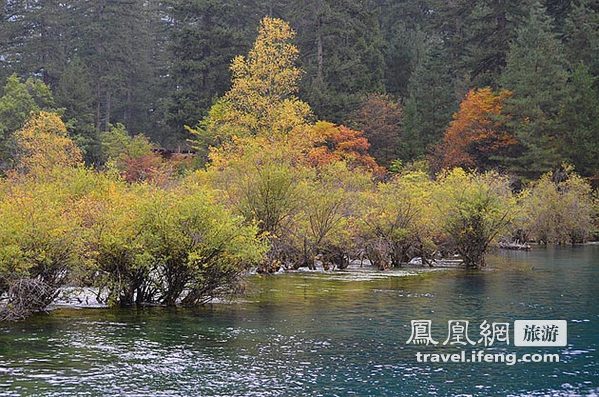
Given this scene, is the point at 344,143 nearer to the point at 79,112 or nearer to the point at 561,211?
the point at 561,211

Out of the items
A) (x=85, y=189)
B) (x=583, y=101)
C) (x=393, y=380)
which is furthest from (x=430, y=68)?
(x=393, y=380)

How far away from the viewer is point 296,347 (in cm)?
1856

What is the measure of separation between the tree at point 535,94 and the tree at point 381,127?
998 centimetres

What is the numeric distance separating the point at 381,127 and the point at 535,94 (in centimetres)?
1291

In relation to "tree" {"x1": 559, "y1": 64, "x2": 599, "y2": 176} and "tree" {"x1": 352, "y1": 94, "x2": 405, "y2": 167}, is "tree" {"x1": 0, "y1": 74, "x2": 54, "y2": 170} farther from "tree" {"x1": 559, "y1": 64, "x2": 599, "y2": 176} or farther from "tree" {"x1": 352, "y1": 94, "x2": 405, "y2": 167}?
"tree" {"x1": 559, "y1": 64, "x2": 599, "y2": 176}

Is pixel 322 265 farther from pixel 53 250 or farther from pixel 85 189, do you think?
pixel 53 250

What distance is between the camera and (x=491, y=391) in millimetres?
14938

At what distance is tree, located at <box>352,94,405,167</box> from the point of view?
6731cm

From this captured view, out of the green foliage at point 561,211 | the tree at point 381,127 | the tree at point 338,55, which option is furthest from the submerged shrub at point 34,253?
the tree at point 338,55

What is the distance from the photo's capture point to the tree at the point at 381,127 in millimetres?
67312

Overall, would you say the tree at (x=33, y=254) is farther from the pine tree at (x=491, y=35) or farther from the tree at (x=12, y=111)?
the pine tree at (x=491, y=35)

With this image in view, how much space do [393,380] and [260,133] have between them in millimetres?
40752

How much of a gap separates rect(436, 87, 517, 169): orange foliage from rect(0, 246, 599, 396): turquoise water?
34.9m

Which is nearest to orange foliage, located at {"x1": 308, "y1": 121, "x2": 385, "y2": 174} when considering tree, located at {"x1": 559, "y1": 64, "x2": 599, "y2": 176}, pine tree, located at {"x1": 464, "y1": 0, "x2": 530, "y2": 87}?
tree, located at {"x1": 559, "y1": 64, "x2": 599, "y2": 176}
